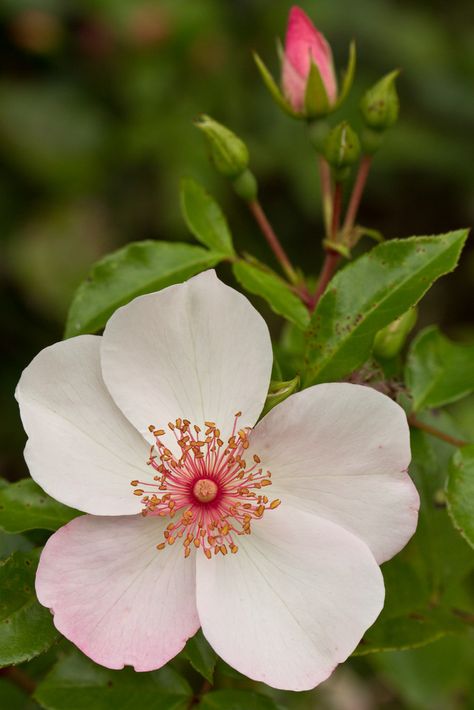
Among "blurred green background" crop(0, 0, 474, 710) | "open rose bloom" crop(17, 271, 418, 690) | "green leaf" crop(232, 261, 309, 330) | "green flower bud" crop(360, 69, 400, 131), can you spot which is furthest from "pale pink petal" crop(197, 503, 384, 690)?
"blurred green background" crop(0, 0, 474, 710)

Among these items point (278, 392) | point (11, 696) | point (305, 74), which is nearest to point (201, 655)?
point (278, 392)

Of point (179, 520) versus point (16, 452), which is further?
point (16, 452)

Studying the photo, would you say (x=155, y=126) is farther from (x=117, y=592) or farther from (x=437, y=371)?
(x=117, y=592)

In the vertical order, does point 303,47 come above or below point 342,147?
above

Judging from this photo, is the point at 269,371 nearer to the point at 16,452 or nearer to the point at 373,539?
the point at 373,539

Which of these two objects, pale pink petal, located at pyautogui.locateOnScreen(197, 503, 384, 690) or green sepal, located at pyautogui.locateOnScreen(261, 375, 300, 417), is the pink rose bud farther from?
pale pink petal, located at pyautogui.locateOnScreen(197, 503, 384, 690)

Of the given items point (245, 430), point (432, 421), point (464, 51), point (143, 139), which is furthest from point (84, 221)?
point (245, 430)

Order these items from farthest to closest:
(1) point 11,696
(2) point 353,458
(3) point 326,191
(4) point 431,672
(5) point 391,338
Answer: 1. (4) point 431,672
2. (3) point 326,191
3. (1) point 11,696
4. (5) point 391,338
5. (2) point 353,458
